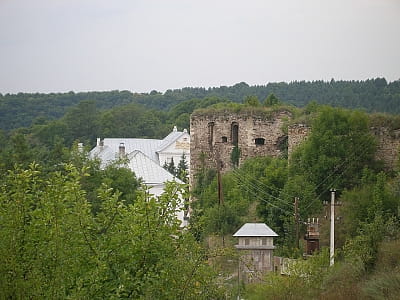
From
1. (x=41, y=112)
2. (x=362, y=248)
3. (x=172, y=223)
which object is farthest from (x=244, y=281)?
(x=41, y=112)

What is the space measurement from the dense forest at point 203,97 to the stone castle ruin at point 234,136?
8502 mm

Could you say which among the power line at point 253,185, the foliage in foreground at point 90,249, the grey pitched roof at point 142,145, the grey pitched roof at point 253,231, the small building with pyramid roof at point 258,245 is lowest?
the grey pitched roof at point 142,145

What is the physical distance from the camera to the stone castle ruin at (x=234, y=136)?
2450 centimetres

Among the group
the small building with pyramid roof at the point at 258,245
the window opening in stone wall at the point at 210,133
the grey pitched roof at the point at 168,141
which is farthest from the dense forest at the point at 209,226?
the grey pitched roof at the point at 168,141

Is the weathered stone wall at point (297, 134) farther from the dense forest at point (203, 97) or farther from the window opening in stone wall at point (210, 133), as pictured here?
the dense forest at point (203, 97)

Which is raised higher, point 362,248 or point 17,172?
point 17,172

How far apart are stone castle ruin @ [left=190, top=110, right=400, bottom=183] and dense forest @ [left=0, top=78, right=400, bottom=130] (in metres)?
8.50

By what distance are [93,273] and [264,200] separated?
38.5 feet

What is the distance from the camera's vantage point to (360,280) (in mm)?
13680

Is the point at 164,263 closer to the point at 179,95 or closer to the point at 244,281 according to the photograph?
the point at 244,281

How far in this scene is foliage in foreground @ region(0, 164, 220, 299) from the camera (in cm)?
914

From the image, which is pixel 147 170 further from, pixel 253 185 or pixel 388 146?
pixel 388 146

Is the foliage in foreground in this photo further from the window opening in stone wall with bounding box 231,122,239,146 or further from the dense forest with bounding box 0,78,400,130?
the dense forest with bounding box 0,78,400,130

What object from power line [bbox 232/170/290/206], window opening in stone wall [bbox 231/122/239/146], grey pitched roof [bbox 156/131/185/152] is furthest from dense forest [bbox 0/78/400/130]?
power line [bbox 232/170/290/206]
